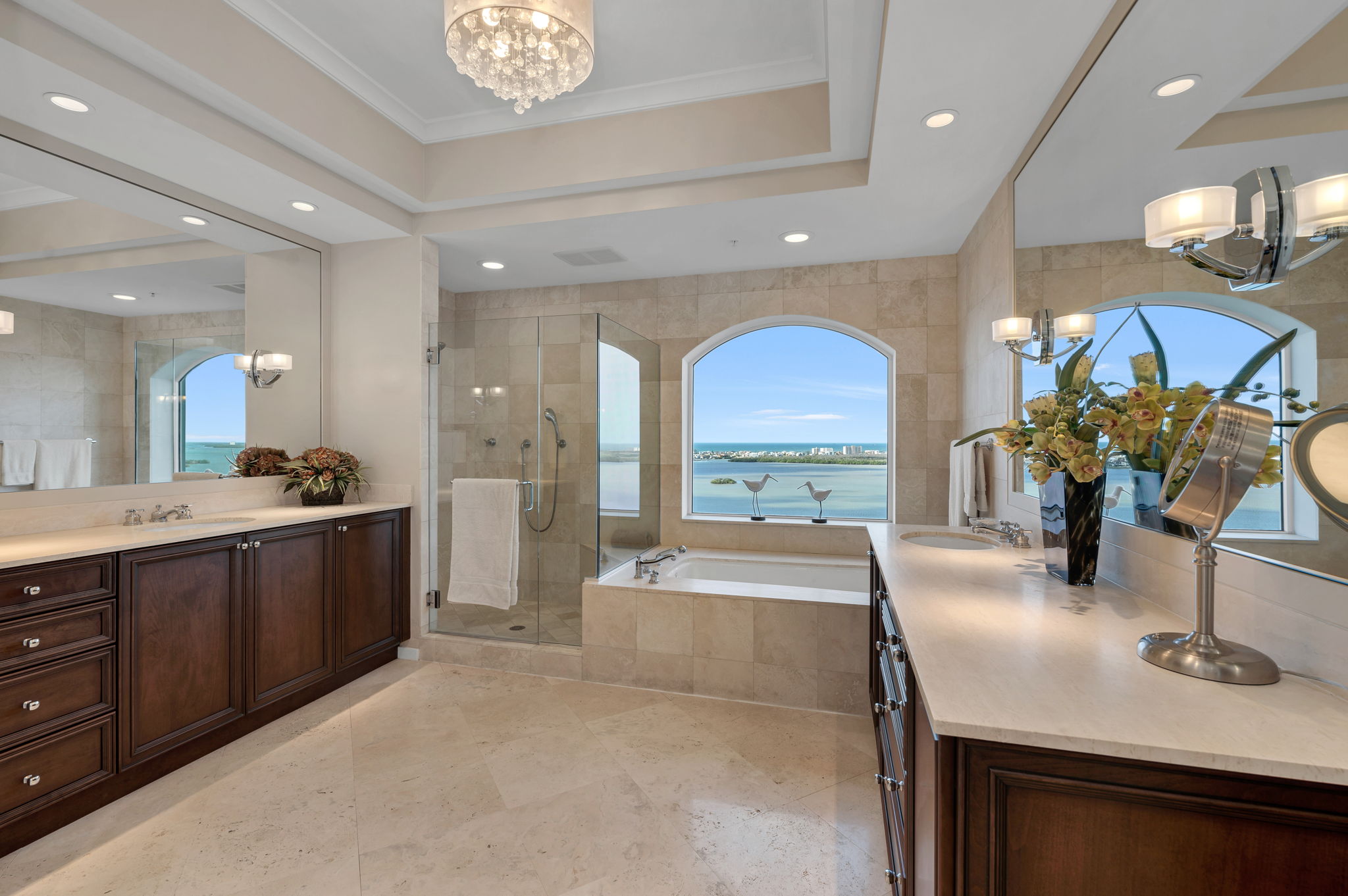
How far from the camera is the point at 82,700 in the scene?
1.96 metres

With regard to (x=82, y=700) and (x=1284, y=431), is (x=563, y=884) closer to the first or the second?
(x=82, y=700)

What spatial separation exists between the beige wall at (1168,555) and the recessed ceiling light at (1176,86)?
0.35 m

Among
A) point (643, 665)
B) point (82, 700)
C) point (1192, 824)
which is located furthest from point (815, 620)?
point (82, 700)

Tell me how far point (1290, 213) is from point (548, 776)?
2579mm

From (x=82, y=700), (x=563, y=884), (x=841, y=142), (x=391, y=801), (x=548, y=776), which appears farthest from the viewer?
(x=841, y=142)

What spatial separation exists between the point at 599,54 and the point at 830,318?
220cm

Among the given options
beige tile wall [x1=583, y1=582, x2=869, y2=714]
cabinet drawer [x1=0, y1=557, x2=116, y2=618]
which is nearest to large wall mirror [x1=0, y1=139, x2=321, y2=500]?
cabinet drawer [x1=0, y1=557, x2=116, y2=618]

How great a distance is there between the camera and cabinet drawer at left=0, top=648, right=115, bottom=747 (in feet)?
5.84

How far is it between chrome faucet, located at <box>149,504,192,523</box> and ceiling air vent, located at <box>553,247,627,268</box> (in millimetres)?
2382

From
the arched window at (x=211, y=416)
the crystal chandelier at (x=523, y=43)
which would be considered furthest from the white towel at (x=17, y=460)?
the crystal chandelier at (x=523, y=43)

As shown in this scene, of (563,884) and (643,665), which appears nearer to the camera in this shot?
(563,884)

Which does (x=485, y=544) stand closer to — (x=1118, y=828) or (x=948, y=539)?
(x=948, y=539)

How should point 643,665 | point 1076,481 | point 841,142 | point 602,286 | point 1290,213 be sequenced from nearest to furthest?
1. point 1290,213
2. point 1076,481
3. point 841,142
4. point 643,665
5. point 602,286

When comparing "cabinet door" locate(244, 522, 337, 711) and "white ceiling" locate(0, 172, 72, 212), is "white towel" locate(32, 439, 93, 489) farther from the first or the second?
"white ceiling" locate(0, 172, 72, 212)
